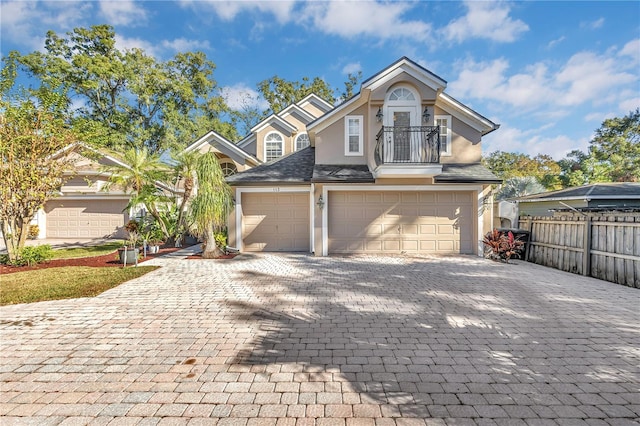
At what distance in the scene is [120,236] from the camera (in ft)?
51.9

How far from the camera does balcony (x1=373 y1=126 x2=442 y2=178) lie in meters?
10.0

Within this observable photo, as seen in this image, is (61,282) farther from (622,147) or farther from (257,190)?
(622,147)

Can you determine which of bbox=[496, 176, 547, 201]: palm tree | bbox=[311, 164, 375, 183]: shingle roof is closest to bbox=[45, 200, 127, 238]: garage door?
bbox=[311, 164, 375, 183]: shingle roof

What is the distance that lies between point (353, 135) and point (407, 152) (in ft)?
7.73

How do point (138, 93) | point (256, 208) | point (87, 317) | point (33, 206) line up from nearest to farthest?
point (87, 317), point (33, 206), point (256, 208), point (138, 93)

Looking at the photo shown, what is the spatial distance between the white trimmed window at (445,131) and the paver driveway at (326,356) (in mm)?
6663

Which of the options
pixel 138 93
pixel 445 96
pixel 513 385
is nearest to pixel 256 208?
pixel 445 96

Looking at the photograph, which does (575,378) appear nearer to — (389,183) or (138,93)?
(389,183)

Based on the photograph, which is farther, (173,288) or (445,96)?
(445,96)

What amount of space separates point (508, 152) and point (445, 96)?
30.6 m

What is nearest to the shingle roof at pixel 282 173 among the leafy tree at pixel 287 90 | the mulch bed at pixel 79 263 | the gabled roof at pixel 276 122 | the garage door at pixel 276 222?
the garage door at pixel 276 222

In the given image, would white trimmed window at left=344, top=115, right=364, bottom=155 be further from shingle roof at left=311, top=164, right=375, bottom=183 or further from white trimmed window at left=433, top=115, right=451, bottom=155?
white trimmed window at left=433, top=115, right=451, bottom=155

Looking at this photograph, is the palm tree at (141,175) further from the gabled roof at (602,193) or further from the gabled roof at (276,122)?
the gabled roof at (602,193)

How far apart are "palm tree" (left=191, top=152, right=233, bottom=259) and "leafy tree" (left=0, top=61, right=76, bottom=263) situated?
4.42 meters
